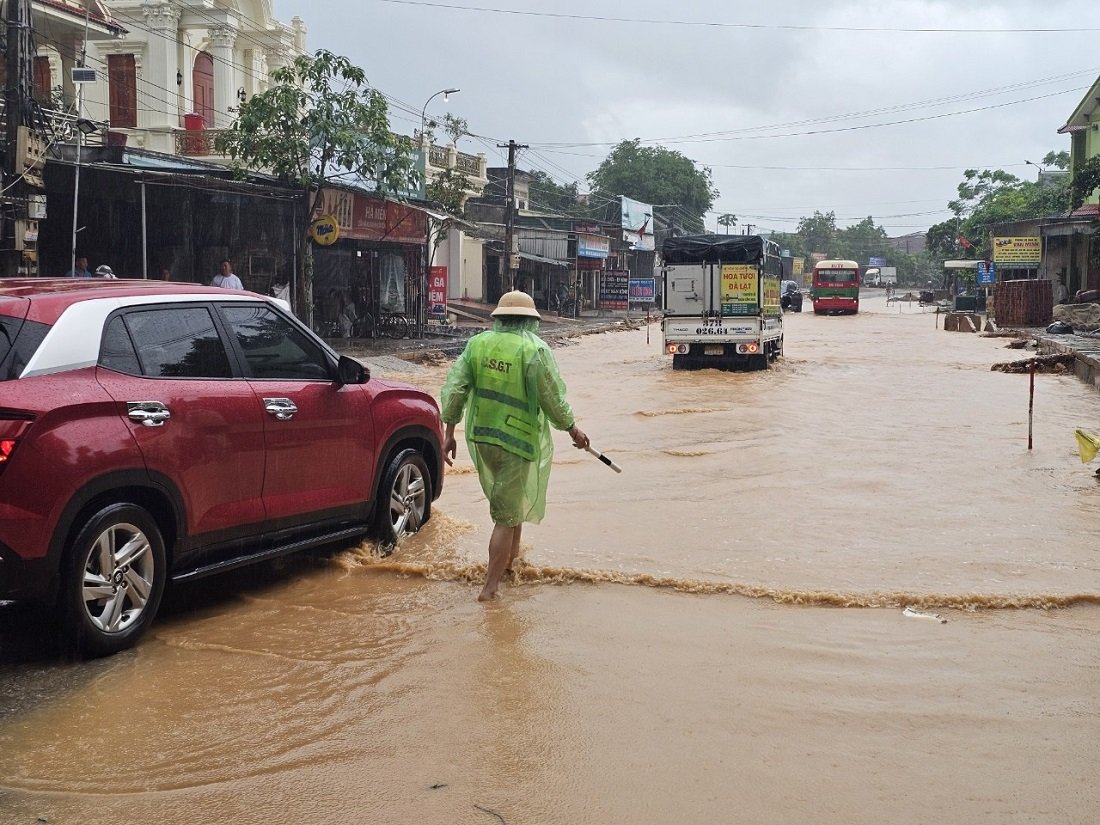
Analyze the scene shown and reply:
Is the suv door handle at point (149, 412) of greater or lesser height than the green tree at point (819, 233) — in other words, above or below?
below

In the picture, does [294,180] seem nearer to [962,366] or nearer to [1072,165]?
[962,366]

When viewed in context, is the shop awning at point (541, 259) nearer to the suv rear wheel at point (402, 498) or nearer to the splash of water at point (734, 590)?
the suv rear wheel at point (402, 498)

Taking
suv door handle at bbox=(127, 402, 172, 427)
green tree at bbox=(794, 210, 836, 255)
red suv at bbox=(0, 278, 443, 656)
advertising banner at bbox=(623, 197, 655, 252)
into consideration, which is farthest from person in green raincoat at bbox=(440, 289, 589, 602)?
green tree at bbox=(794, 210, 836, 255)

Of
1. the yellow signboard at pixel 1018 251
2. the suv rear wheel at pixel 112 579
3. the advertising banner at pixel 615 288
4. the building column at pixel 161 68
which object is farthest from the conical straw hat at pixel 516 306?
the advertising banner at pixel 615 288

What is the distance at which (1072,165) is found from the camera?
47531mm

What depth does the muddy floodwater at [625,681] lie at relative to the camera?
3715mm

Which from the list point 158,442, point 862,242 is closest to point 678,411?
point 158,442

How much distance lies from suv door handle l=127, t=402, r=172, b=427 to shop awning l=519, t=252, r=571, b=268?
132 ft

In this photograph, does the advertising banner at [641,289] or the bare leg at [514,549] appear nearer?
the bare leg at [514,549]

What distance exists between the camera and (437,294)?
1276 inches

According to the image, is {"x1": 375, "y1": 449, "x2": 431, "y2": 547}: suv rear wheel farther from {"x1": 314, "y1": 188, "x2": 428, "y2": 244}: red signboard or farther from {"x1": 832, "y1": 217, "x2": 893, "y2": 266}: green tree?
{"x1": 832, "y1": 217, "x2": 893, "y2": 266}: green tree

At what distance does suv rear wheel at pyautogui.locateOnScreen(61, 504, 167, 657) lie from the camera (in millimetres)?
4622

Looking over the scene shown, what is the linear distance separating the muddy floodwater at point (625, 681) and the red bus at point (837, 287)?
51076 millimetres

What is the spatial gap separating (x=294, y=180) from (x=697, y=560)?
17.2 m
